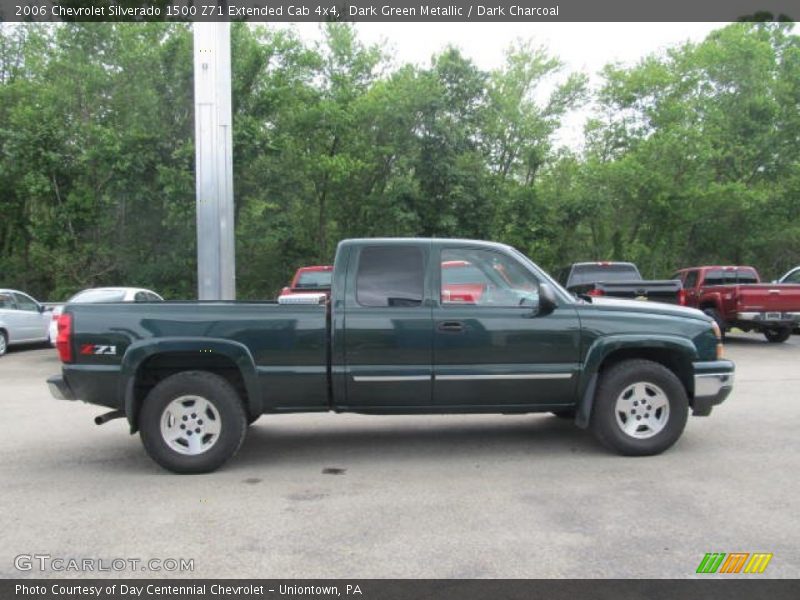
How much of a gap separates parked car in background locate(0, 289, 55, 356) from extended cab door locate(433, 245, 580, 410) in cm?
1301

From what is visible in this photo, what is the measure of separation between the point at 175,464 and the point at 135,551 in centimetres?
154

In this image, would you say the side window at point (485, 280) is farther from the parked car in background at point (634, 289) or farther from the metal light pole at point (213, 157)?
the metal light pole at point (213, 157)

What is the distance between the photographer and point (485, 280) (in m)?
5.87

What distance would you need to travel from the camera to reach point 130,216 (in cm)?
2161

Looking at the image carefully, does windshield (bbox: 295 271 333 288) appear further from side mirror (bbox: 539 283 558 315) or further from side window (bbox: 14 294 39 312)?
side mirror (bbox: 539 283 558 315)

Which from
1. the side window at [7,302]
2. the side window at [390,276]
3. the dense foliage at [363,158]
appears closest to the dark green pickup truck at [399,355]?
the side window at [390,276]

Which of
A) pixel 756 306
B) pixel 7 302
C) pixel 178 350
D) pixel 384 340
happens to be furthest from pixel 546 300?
pixel 7 302

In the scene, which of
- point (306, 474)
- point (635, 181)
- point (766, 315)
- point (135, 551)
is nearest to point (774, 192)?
point (635, 181)

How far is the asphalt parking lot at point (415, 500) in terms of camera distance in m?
3.81

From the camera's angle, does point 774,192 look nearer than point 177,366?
No

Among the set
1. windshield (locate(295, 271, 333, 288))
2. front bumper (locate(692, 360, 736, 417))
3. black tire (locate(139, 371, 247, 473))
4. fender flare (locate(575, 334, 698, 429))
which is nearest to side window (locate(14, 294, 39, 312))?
windshield (locate(295, 271, 333, 288))

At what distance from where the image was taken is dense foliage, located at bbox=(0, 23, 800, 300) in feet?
67.1

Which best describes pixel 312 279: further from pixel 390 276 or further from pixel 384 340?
pixel 384 340

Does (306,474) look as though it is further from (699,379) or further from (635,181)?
(635,181)
